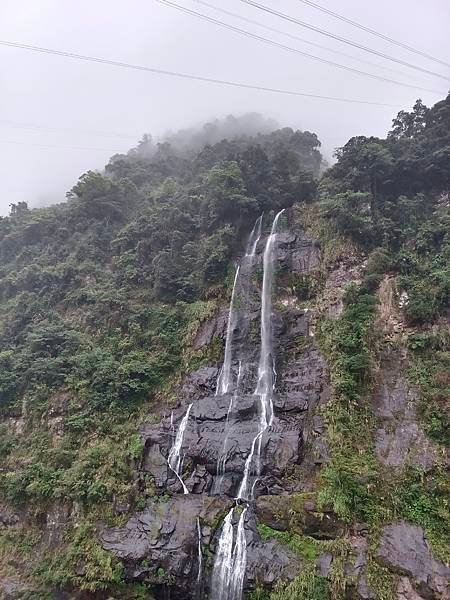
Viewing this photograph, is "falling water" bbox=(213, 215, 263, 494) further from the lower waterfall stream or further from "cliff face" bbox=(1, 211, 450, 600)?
"cliff face" bbox=(1, 211, 450, 600)

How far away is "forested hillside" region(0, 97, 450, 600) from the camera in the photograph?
1153 cm

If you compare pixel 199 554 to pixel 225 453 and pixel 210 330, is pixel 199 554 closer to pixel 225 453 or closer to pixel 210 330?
pixel 225 453

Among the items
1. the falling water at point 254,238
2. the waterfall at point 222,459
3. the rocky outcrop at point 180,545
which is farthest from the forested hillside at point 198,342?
the waterfall at point 222,459

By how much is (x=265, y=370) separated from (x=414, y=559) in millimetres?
8337

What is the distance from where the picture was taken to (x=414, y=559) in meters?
10.1

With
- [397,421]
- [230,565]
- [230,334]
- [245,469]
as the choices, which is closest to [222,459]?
[245,469]

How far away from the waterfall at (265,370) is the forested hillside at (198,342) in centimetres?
72

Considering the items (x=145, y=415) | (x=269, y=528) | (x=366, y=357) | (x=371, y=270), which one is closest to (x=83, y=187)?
(x=145, y=415)

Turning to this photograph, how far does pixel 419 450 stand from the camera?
40.2ft

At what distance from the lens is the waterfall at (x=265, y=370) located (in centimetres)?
1362

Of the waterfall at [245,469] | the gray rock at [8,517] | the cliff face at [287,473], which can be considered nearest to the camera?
the cliff face at [287,473]

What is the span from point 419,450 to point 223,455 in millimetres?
6131

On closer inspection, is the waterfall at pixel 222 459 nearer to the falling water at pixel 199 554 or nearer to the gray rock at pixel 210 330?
the falling water at pixel 199 554

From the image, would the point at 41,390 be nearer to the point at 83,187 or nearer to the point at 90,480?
the point at 90,480
